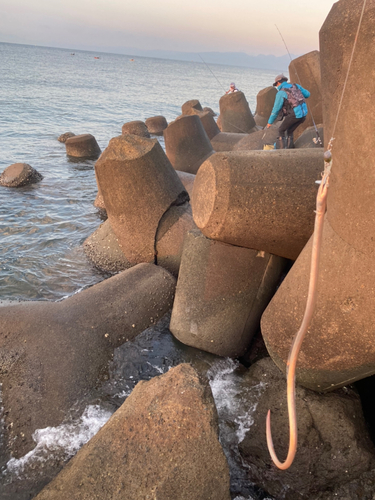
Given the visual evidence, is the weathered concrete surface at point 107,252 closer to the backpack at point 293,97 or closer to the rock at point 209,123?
the backpack at point 293,97

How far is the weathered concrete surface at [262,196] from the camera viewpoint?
11.1 feet

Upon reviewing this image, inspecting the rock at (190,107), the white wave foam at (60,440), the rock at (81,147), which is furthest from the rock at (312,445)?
the rock at (190,107)

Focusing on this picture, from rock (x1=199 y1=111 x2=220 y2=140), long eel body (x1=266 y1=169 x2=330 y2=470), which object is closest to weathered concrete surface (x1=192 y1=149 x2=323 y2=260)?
long eel body (x1=266 y1=169 x2=330 y2=470)

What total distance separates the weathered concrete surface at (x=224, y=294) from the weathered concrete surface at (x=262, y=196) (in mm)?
310

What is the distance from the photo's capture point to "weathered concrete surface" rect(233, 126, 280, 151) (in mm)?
9562

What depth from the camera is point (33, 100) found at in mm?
26922

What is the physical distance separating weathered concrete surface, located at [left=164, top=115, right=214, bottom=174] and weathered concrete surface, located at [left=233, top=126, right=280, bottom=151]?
1253mm

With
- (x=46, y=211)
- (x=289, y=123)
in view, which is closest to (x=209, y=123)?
(x=289, y=123)

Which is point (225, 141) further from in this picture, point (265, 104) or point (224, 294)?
point (224, 294)

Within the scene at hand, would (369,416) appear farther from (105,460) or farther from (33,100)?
(33,100)

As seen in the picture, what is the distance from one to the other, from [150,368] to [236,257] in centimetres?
136

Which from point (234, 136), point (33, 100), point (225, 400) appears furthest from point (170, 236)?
point (33, 100)

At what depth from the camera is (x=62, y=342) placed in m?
3.50

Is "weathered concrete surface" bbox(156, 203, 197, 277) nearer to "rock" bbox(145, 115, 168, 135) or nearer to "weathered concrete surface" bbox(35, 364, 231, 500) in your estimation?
"weathered concrete surface" bbox(35, 364, 231, 500)
